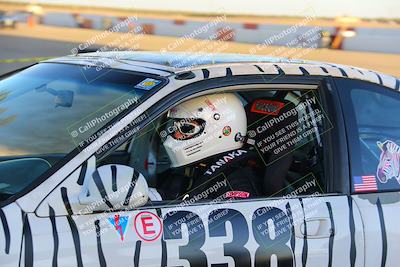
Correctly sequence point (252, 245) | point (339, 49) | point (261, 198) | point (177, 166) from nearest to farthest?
point (252, 245) < point (261, 198) < point (177, 166) < point (339, 49)

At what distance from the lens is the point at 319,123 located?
3297 millimetres

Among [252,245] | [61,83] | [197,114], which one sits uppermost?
[61,83]

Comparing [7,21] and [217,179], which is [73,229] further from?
[7,21]

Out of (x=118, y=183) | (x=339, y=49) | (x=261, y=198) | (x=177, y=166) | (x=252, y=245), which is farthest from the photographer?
(x=339, y=49)

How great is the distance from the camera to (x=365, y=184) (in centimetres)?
309

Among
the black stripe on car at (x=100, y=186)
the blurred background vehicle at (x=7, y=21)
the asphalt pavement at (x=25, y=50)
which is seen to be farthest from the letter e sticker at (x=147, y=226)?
the blurred background vehicle at (x=7, y=21)

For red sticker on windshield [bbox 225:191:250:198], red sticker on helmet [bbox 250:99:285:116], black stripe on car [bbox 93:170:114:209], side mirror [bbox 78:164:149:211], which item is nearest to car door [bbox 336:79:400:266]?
red sticker on helmet [bbox 250:99:285:116]

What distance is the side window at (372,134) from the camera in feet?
10.3

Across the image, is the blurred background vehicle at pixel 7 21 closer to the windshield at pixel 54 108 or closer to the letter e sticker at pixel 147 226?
the windshield at pixel 54 108

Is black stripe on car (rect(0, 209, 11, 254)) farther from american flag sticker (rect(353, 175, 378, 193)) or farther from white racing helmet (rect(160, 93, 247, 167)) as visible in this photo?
american flag sticker (rect(353, 175, 378, 193))

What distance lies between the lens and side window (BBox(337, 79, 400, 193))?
3.12 m

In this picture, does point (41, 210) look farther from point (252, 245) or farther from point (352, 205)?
point (352, 205)

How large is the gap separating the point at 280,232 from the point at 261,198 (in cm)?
18

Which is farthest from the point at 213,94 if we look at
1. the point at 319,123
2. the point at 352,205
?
the point at 352,205
